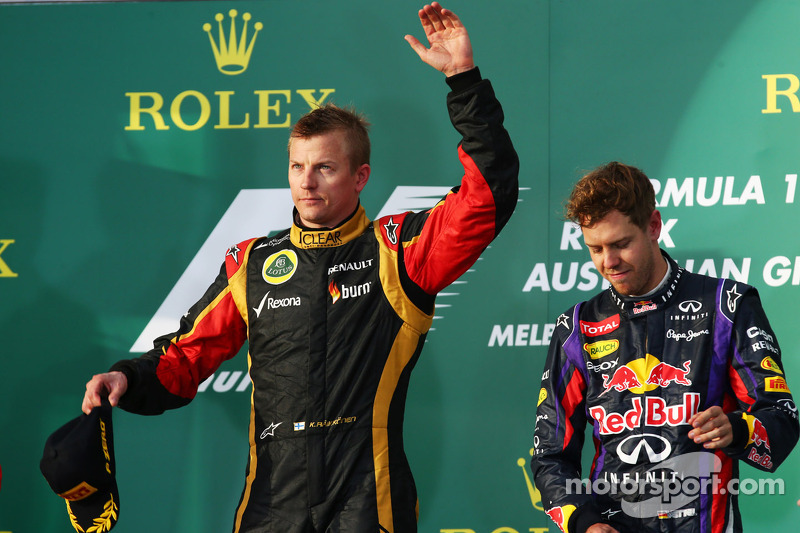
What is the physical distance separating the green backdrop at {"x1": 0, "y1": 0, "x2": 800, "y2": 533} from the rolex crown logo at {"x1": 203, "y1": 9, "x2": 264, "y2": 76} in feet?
0.10

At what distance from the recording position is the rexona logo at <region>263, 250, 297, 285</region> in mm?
2342

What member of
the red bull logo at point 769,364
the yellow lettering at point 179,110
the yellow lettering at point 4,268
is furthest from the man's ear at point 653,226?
the yellow lettering at point 4,268

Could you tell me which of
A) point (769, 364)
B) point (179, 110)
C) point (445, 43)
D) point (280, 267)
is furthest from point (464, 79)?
point (179, 110)

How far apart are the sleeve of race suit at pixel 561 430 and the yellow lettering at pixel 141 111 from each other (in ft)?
6.79

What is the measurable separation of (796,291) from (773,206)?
341mm

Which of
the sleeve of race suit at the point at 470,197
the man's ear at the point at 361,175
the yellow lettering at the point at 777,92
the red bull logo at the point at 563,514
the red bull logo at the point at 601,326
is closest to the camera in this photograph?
the red bull logo at the point at 563,514

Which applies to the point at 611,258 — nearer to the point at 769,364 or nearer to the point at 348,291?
the point at 769,364

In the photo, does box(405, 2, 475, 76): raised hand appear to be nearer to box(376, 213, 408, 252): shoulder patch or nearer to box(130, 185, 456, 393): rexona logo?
box(376, 213, 408, 252): shoulder patch

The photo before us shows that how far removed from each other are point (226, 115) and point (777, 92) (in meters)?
2.22

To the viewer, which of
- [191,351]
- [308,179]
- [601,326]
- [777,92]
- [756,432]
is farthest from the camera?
[777,92]

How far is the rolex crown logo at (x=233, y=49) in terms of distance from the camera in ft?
11.7

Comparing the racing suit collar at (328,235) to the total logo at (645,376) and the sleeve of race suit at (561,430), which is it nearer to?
the sleeve of race suit at (561,430)

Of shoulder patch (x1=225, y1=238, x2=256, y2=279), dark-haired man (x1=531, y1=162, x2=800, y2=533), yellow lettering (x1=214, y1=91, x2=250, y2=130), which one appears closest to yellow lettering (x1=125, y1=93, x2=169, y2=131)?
yellow lettering (x1=214, y1=91, x2=250, y2=130)

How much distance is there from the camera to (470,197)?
6.98 feet
